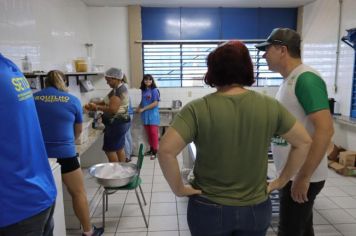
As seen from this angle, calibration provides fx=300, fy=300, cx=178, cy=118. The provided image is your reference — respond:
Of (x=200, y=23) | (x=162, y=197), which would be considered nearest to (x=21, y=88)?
(x=162, y=197)

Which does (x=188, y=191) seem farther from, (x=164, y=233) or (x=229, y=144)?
(x=164, y=233)

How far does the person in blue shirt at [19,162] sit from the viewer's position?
3.29 ft

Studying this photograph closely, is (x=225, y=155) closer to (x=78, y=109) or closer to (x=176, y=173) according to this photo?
(x=176, y=173)

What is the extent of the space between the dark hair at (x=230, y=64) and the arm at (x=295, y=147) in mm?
285

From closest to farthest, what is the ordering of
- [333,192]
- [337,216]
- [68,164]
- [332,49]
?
[68,164] → [337,216] → [333,192] → [332,49]

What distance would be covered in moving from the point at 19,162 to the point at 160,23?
497cm

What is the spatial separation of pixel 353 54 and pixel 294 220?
11.6 feet

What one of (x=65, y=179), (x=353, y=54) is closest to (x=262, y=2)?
(x=353, y=54)

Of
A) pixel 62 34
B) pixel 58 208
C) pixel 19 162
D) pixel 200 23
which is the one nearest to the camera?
pixel 19 162

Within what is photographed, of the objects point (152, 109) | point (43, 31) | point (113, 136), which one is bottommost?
point (113, 136)

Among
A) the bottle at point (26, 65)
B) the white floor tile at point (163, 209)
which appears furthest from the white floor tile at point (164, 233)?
the bottle at point (26, 65)

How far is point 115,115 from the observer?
3.72m

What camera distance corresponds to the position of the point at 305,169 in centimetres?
148

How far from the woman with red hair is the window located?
15.3 ft
